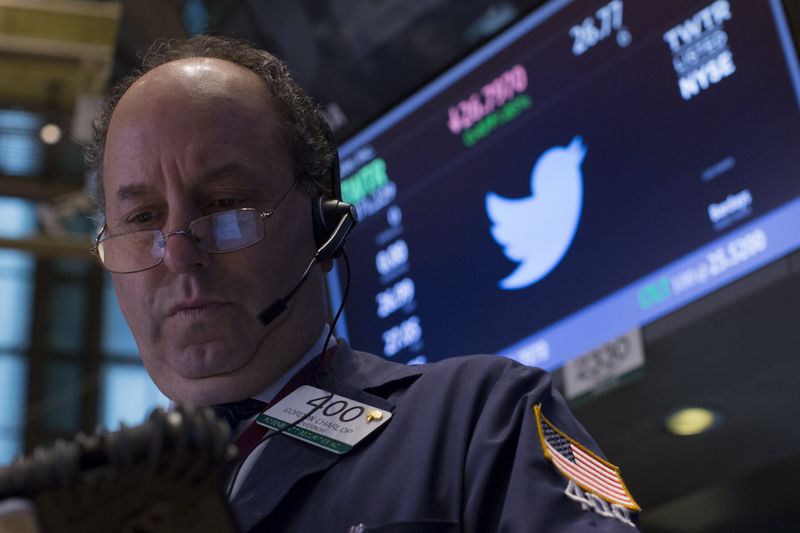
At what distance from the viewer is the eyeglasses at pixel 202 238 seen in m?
1.35

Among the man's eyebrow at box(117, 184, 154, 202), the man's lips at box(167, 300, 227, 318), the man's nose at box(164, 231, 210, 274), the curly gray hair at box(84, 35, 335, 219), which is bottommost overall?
A: the man's lips at box(167, 300, 227, 318)

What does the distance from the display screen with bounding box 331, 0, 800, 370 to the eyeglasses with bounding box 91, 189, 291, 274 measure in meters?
1.08

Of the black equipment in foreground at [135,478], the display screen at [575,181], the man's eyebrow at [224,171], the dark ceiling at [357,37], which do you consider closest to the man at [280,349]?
the man's eyebrow at [224,171]

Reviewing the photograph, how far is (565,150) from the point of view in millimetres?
2564

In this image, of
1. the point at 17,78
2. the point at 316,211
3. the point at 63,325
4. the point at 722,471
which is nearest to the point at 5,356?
the point at 63,325

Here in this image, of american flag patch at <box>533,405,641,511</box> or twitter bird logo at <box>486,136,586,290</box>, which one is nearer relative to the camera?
american flag patch at <box>533,405,641,511</box>

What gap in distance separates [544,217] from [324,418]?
1.33 meters

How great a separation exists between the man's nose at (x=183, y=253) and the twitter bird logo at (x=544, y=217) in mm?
1276

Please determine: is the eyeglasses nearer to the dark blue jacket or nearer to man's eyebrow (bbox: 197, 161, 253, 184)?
man's eyebrow (bbox: 197, 161, 253, 184)

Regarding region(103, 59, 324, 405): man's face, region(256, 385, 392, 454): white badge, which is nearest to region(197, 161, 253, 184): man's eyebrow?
region(103, 59, 324, 405): man's face

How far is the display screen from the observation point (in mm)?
2250

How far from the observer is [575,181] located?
2.52m

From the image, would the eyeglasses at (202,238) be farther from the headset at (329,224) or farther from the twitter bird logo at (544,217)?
the twitter bird logo at (544,217)

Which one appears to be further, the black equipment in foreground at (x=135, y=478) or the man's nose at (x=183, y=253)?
the man's nose at (x=183, y=253)
